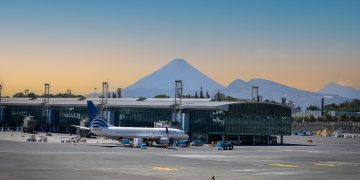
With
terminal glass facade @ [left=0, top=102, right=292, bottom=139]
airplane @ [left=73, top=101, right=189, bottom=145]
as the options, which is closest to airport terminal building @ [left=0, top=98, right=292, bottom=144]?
terminal glass facade @ [left=0, top=102, right=292, bottom=139]

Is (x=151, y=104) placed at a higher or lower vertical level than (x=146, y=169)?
higher

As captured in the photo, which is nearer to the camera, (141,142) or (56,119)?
(141,142)

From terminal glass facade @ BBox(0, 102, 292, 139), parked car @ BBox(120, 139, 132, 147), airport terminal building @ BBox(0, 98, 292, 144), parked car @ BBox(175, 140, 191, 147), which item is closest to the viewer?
parked car @ BBox(120, 139, 132, 147)

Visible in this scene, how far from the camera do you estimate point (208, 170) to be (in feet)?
212

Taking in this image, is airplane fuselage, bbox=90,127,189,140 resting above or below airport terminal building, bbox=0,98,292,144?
below

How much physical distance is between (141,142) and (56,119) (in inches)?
3182

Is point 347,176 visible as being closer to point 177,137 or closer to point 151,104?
point 177,137

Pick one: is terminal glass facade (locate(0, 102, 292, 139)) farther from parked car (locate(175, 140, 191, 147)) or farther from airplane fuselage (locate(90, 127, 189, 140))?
parked car (locate(175, 140, 191, 147))

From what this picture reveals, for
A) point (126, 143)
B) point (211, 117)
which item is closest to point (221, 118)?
point (211, 117)

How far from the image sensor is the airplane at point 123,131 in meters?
118

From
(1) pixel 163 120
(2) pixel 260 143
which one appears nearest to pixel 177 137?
(1) pixel 163 120

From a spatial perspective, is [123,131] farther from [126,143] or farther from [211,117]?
[211,117]

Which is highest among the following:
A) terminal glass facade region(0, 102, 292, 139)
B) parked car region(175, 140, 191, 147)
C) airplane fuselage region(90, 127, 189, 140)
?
terminal glass facade region(0, 102, 292, 139)

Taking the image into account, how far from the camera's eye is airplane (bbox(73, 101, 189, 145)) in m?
118
